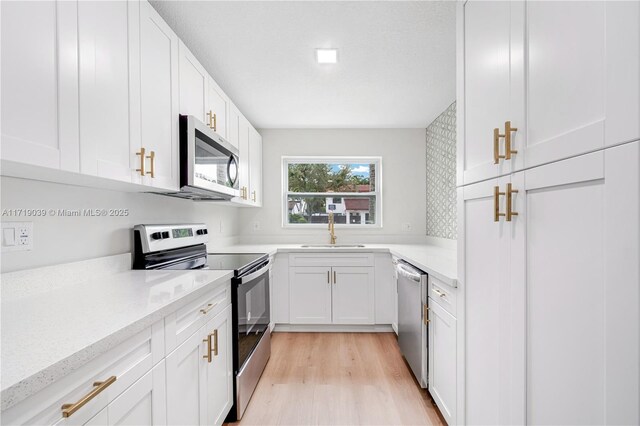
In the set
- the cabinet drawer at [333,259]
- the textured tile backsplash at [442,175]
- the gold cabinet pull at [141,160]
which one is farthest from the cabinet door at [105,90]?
the textured tile backsplash at [442,175]

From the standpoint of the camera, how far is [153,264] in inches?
67.8

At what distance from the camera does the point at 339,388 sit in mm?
2070

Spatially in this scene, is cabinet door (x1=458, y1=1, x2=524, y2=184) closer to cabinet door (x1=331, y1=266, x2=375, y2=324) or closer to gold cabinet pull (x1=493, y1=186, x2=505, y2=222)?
gold cabinet pull (x1=493, y1=186, x2=505, y2=222)

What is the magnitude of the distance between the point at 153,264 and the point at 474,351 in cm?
170

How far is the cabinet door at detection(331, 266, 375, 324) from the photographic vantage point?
3.06 meters

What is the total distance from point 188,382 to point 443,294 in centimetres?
130

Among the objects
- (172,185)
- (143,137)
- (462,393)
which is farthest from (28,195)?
(462,393)

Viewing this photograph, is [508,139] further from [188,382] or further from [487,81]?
[188,382]

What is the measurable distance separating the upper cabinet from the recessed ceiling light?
0.85m

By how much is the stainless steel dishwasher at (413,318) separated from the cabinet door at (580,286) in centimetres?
98

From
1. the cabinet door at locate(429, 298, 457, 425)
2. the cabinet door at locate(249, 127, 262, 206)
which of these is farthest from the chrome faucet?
the cabinet door at locate(429, 298, 457, 425)

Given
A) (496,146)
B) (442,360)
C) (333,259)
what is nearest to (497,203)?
(496,146)

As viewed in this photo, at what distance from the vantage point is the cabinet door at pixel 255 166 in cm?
313

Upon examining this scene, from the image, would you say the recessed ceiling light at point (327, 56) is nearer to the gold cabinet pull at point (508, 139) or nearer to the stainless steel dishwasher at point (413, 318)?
the gold cabinet pull at point (508, 139)
